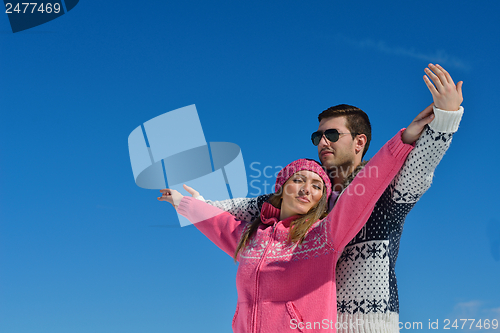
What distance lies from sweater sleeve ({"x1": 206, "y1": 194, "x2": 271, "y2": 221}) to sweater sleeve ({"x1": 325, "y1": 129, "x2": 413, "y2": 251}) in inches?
59.3

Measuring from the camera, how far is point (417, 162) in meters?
3.38

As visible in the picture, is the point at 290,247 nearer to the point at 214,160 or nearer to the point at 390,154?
the point at 390,154

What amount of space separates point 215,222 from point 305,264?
1524 mm

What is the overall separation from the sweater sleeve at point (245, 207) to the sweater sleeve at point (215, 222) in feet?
0.46

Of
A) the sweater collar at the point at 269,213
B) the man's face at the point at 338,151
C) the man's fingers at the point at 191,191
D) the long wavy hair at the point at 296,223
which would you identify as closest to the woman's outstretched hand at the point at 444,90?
the long wavy hair at the point at 296,223

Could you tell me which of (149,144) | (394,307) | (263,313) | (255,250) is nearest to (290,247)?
(255,250)

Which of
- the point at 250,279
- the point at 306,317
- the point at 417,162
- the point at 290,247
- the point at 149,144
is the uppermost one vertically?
the point at 149,144

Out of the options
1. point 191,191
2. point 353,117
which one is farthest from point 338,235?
point 191,191

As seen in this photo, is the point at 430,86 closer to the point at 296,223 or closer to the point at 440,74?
the point at 440,74

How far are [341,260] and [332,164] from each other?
1327 millimetres

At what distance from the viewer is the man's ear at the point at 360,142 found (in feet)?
17.0

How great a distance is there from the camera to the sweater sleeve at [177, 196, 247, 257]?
16.6ft

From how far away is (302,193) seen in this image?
4.61 metres

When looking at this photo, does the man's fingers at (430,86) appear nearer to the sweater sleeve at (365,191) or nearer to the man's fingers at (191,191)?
the sweater sleeve at (365,191)
